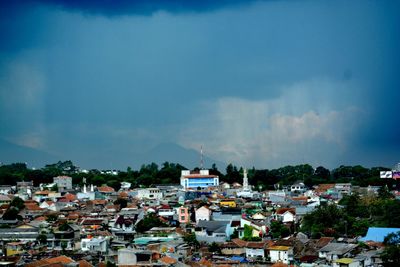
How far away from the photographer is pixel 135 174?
66.2m

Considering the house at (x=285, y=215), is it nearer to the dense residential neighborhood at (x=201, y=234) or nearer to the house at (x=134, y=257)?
the dense residential neighborhood at (x=201, y=234)

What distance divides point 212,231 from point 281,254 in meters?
5.48

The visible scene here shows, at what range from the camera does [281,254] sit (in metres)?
22.8

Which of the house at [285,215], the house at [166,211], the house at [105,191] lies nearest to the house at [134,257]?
the house at [285,215]

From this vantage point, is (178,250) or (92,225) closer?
(178,250)

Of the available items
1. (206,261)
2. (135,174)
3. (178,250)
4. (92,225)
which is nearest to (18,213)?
(92,225)

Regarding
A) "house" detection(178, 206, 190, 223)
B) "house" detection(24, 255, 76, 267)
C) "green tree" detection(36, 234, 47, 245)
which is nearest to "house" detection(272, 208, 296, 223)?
"house" detection(178, 206, 190, 223)

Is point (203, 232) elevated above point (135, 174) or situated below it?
below

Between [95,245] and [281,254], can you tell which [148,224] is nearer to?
[95,245]

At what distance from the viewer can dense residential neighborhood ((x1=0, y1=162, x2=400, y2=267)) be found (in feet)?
69.3

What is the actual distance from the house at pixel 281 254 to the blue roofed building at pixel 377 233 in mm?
3490

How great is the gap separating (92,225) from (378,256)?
49.2 feet

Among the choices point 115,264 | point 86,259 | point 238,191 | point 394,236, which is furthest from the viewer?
point 238,191

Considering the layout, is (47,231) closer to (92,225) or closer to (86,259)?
(92,225)
